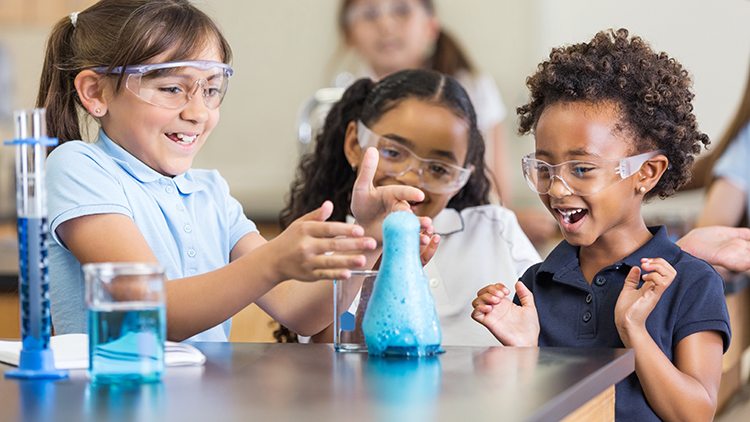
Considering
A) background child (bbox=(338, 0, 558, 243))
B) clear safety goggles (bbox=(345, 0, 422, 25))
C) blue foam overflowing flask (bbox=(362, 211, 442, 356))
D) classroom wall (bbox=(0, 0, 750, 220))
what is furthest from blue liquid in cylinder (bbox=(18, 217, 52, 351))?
classroom wall (bbox=(0, 0, 750, 220))

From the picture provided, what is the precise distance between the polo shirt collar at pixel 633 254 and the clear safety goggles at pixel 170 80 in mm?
655

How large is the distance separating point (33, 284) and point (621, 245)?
3.11 feet

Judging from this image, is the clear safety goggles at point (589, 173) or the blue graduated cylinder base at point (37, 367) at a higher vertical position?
the clear safety goggles at point (589, 173)

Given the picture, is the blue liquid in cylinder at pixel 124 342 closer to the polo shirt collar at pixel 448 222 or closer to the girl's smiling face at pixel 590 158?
the girl's smiling face at pixel 590 158

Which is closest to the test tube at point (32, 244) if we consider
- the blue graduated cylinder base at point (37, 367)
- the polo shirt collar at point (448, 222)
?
the blue graduated cylinder base at point (37, 367)

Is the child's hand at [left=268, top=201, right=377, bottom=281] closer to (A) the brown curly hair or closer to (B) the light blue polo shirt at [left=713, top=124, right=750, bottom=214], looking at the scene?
(A) the brown curly hair

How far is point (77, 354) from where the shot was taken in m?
0.89

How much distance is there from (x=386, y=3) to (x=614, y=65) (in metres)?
2.15

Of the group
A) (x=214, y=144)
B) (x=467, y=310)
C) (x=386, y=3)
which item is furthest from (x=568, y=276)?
(x=214, y=144)

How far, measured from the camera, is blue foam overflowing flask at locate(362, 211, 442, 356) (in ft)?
2.94

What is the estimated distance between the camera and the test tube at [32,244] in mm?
824

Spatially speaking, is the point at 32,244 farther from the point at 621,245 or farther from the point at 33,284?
the point at 621,245

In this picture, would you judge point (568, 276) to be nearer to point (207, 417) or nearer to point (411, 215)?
point (411, 215)

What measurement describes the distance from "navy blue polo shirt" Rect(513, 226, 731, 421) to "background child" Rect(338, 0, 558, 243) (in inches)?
76.4
